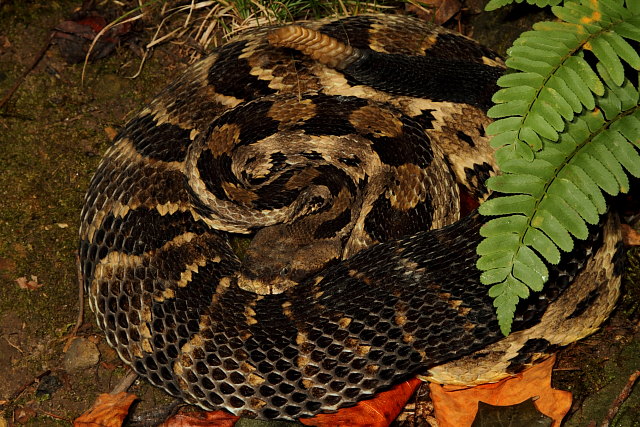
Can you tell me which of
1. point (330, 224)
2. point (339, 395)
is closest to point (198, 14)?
point (330, 224)

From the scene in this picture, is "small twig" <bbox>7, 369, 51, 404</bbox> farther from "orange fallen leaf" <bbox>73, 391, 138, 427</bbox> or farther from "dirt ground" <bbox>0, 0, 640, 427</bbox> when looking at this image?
"orange fallen leaf" <bbox>73, 391, 138, 427</bbox>

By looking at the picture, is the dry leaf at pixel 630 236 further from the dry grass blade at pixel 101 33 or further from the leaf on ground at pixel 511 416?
the dry grass blade at pixel 101 33

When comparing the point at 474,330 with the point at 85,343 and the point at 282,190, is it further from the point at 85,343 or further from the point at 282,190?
the point at 85,343

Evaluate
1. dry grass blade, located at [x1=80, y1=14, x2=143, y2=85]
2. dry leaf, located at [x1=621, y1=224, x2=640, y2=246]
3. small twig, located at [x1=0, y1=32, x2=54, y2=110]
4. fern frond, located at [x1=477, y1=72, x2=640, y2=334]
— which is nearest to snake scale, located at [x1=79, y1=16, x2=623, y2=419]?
dry leaf, located at [x1=621, y1=224, x2=640, y2=246]

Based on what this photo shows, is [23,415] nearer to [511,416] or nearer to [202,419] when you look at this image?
[202,419]

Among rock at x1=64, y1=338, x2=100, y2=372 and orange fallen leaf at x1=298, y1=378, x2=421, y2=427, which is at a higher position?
orange fallen leaf at x1=298, y1=378, x2=421, y2=427

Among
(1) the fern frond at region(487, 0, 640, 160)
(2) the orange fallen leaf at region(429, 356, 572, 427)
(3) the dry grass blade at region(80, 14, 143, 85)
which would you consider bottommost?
(2) the orange fallen leaf at region(429, 356, 572, 427)
